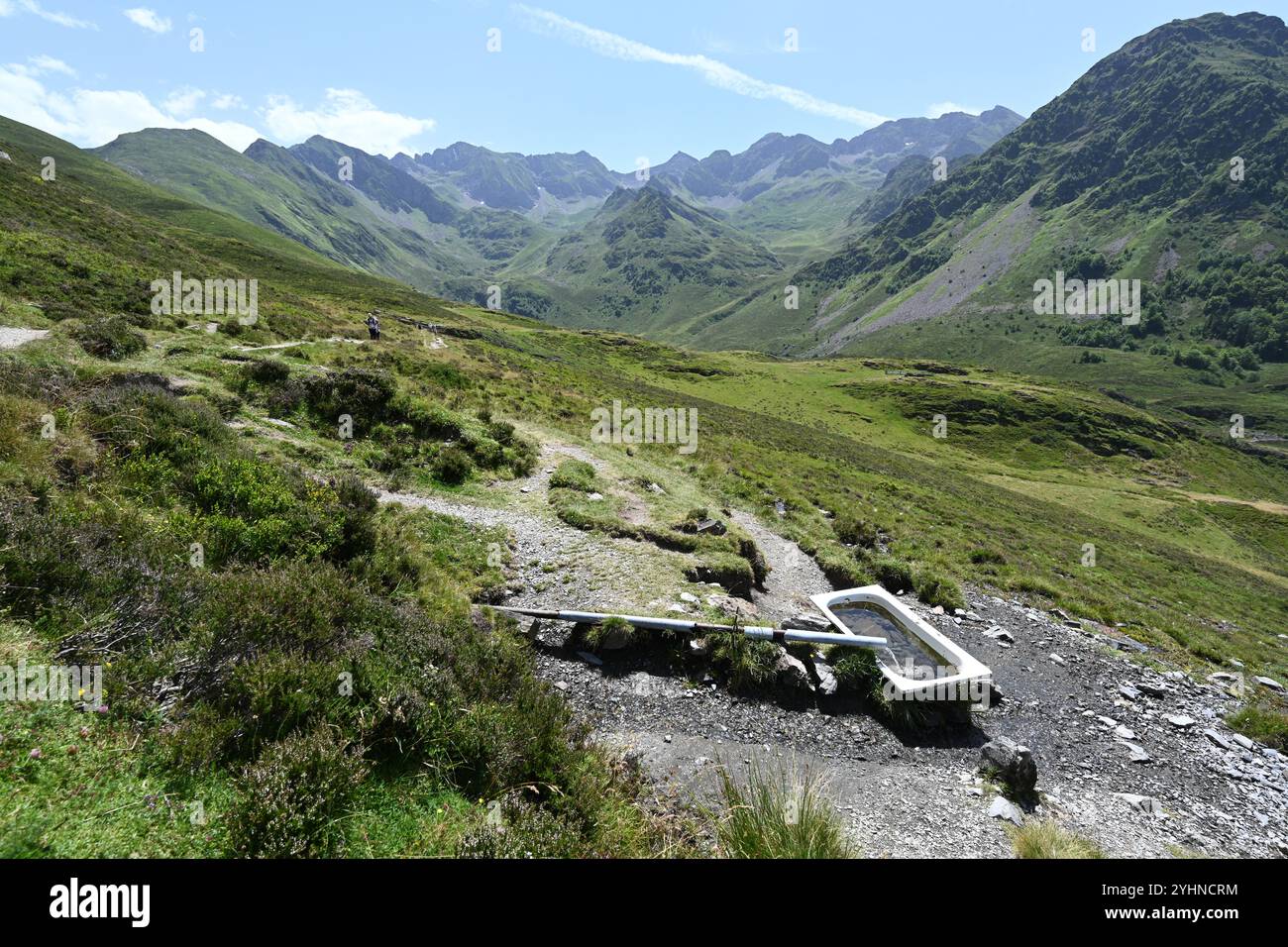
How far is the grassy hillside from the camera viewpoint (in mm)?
4074

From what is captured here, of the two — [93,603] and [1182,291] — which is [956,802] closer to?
[93,603]

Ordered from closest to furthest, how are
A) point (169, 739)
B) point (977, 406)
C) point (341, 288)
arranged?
1. point (169, 739)
2. point (341, 288)
3. point (977, 406)

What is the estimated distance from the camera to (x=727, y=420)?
53.0m

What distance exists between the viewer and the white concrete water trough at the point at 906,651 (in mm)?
9484

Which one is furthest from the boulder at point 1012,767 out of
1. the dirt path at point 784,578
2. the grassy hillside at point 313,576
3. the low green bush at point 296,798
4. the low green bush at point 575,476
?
the low green bush at point 575,476

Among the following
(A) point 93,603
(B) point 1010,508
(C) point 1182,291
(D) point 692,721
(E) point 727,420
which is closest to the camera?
(A) point 93,603

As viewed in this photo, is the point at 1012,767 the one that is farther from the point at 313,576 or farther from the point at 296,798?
the point at 313,576

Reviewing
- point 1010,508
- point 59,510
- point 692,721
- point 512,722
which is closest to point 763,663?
point 692,721

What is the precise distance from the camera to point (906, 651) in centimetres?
1172

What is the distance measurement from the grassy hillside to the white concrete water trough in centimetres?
267

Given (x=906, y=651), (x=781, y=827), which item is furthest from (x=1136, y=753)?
(x=781, y=827)

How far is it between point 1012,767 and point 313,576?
10511 millimetres

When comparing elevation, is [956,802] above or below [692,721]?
below
